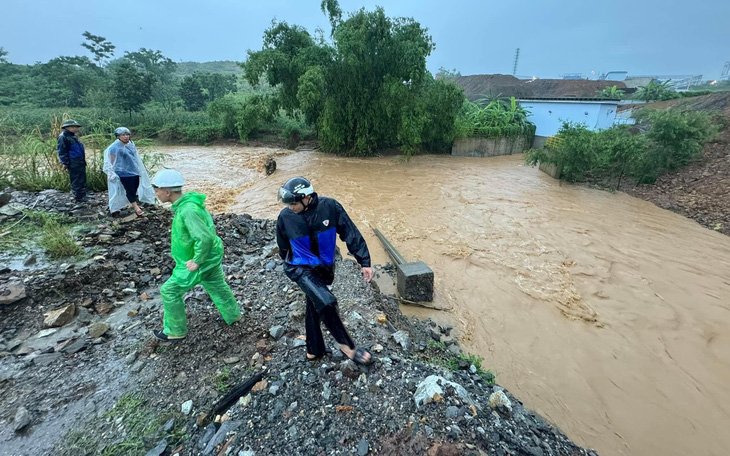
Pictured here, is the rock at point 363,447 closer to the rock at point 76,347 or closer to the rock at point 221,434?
the rock at point 221,434

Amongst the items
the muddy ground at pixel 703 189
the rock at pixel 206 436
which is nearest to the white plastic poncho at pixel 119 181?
the rock at pixel 206 436

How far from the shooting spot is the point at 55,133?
662 centimetres

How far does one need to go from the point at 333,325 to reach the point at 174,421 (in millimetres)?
1270

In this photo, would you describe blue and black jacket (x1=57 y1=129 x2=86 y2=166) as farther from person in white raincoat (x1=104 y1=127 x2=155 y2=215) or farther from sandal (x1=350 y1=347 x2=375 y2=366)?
sandal (x1=350 y1=347 x2=375 y2=366)

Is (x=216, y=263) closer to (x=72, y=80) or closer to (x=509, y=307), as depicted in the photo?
(x=509, y=307)

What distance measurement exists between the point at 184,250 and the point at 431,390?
2.21m

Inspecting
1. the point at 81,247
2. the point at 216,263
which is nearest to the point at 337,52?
the point at 81,247

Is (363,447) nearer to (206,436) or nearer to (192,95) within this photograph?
(206,436)

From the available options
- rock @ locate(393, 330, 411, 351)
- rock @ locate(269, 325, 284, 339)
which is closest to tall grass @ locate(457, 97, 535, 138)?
rock @ locate(393, 330, 411, 351)

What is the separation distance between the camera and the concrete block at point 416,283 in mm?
4742

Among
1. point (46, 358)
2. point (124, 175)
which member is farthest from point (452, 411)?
point (124, 175)

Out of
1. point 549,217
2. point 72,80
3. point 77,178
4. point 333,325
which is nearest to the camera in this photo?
point 333,325

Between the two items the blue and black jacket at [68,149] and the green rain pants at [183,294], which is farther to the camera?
the blue and black jacket at [68,149]

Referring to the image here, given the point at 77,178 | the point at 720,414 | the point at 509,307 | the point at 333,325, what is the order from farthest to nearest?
1. the point at 77,178
2. the point at 509,307
3. the point at 720,414
4. the point at 333,325
